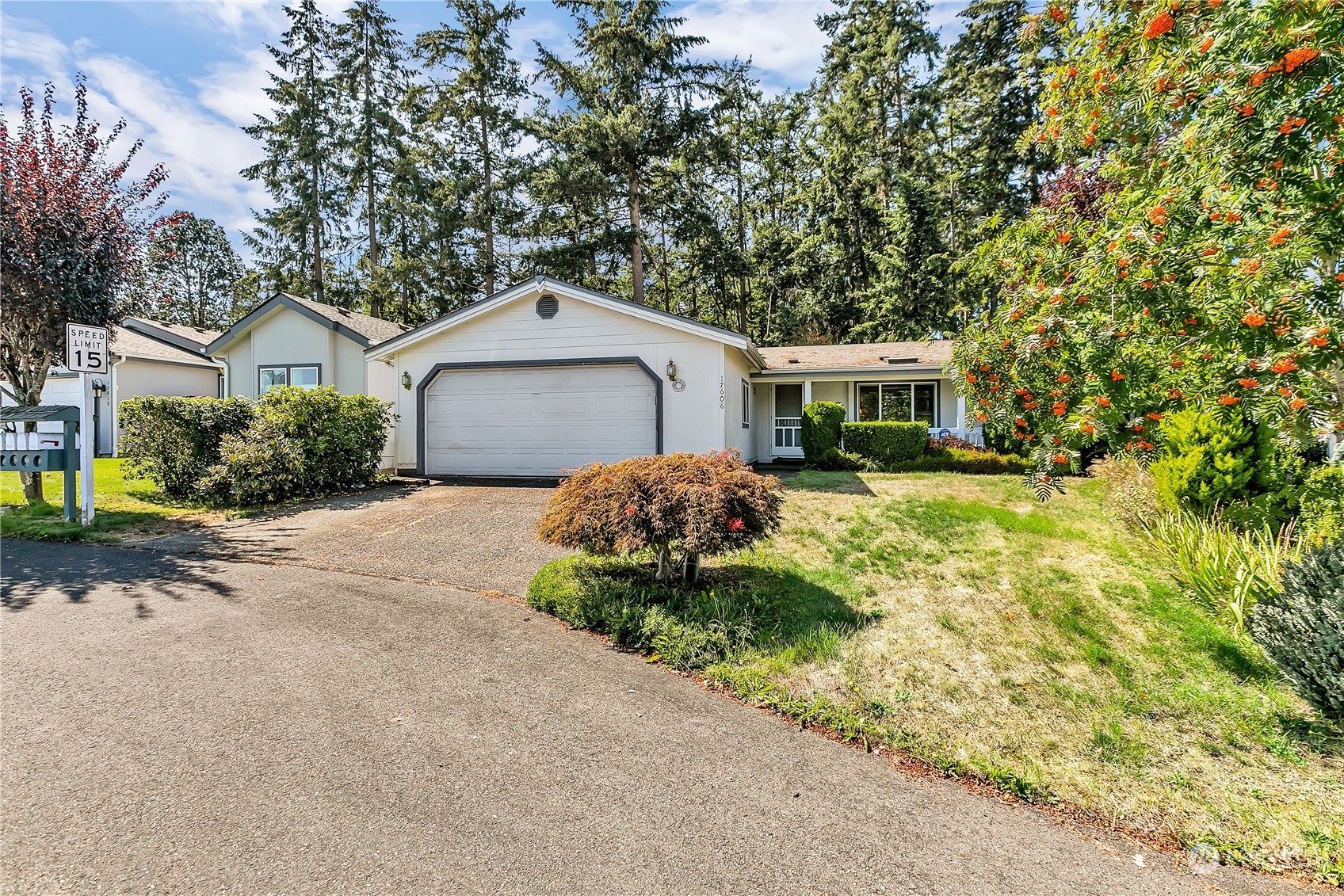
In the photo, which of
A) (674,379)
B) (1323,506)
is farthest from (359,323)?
(1323,506)

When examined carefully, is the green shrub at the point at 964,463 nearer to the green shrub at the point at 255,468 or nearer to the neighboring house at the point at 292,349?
the green shrub at the point at 255,468

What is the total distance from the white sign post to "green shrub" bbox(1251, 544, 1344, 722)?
37.6 ft

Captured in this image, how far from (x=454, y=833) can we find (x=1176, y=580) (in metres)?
6.33

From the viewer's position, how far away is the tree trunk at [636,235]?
867 inches

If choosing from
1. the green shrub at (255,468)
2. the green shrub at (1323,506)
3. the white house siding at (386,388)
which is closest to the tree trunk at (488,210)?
the white house siding at (386,388)

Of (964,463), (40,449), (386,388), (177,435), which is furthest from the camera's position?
(964,463)

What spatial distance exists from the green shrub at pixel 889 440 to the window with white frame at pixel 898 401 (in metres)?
2.16

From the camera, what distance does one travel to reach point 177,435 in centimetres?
992

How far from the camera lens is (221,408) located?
10094 millimetres

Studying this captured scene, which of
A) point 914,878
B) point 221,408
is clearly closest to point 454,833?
point 914,878

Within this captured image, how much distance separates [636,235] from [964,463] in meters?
13.9

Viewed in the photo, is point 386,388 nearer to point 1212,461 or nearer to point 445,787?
point 445,787

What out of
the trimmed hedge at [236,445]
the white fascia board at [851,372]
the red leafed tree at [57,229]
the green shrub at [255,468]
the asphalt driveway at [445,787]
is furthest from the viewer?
the white fascia board at [851,372]

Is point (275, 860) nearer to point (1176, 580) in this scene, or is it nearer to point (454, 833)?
point (454, 833)
